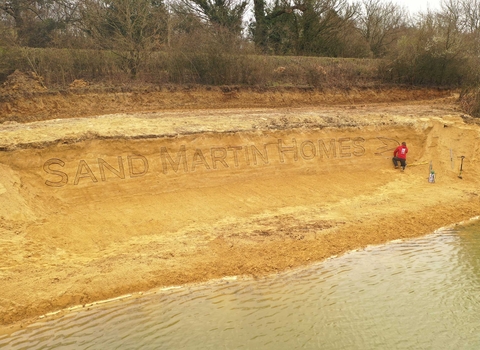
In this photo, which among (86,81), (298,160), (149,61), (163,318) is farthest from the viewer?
(149,61)

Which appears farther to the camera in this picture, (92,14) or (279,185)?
(92,14)

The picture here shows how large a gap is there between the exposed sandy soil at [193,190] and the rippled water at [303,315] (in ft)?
1.84

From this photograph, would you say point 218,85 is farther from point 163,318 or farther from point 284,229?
point 163,318

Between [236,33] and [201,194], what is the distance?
11.6m

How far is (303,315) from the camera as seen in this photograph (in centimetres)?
685

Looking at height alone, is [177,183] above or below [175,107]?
below

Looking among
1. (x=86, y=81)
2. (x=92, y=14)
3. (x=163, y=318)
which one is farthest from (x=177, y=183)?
(x=92, y=14)

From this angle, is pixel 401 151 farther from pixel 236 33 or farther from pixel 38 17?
pixel 38 17

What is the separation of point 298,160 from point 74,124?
253 inches

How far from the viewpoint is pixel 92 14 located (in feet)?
58.3

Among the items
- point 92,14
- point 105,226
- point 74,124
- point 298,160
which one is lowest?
point 105,226

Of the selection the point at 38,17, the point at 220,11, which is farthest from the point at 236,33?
the point at 38,17

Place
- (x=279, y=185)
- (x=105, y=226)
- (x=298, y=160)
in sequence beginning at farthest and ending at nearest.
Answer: (x=298, y=160), (x=279, y=185), (x=105, y=226)

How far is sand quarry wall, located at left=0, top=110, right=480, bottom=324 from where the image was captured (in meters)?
8.17
